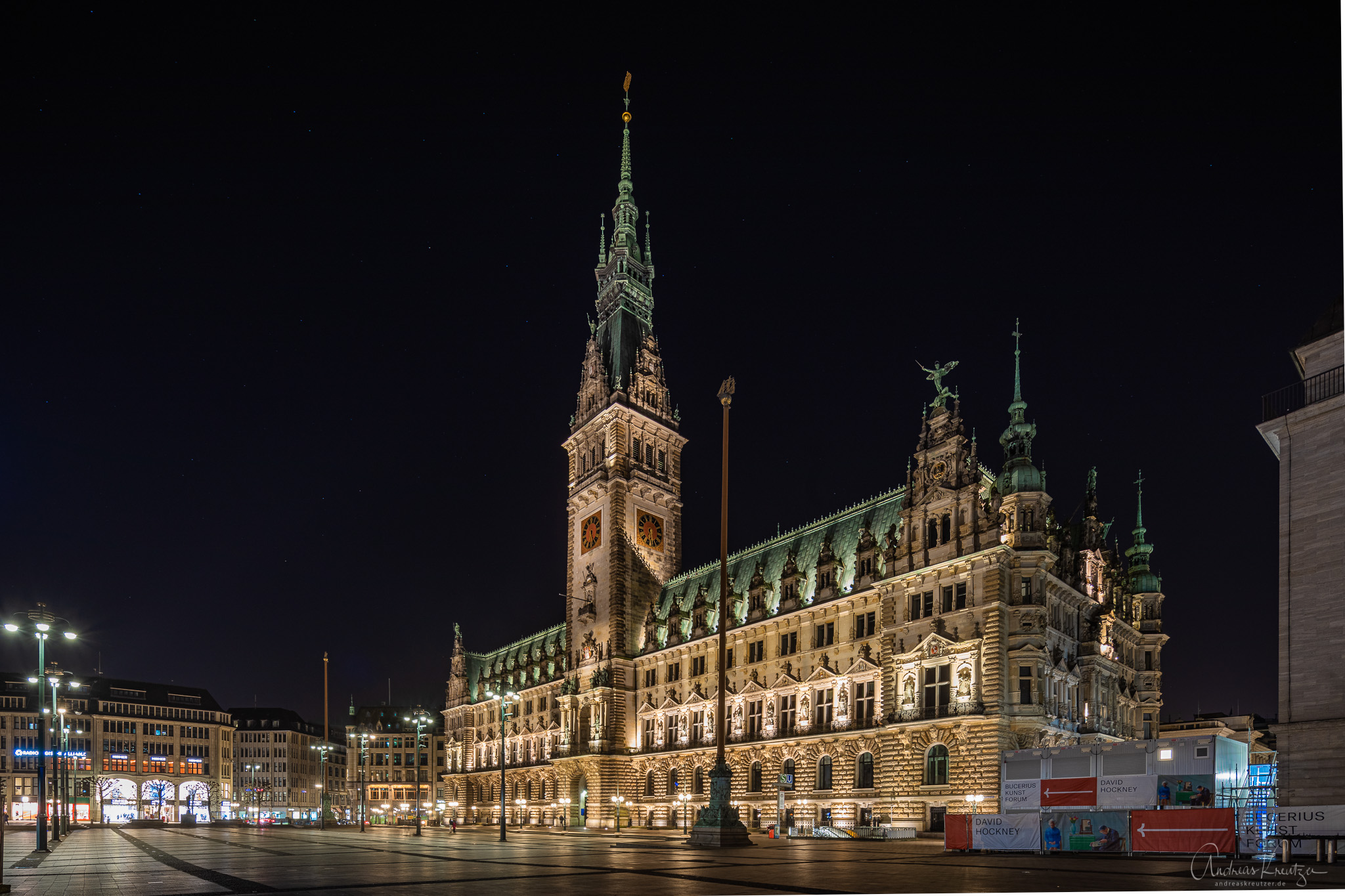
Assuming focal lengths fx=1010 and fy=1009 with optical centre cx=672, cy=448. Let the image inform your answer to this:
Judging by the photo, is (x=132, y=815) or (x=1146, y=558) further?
(x=132, y=815)

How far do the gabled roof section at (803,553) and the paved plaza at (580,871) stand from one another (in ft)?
91.8

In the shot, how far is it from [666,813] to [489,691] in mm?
39682

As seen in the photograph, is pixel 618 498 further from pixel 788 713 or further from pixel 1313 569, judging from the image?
pixel 1313 569

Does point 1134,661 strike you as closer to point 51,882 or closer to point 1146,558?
point 1146,558

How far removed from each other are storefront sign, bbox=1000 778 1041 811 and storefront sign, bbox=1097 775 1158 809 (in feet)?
8.33

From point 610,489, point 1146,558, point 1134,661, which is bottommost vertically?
point 1134,661

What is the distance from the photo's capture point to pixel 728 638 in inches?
2992

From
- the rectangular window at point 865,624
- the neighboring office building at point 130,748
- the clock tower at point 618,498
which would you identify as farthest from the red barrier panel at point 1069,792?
the neighboring office building at point 130,748

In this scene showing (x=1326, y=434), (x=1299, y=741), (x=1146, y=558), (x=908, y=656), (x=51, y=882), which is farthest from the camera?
(x=1146, y=558)

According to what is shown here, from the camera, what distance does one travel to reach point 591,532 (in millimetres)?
92125

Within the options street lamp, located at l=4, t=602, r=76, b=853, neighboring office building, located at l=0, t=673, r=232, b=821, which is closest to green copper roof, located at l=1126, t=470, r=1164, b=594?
street lamp, located at l=4, t=602, r=76, b=853

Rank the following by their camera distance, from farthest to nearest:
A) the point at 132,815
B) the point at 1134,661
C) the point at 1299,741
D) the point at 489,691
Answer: the point at 132,815, the point at 489,691, the point at 1134,661, the point at 1299,741

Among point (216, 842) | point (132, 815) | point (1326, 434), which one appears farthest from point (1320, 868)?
point (132, 815)

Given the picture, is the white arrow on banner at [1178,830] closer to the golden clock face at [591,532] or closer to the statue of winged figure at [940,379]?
the statue of winged figure at [940,379]
